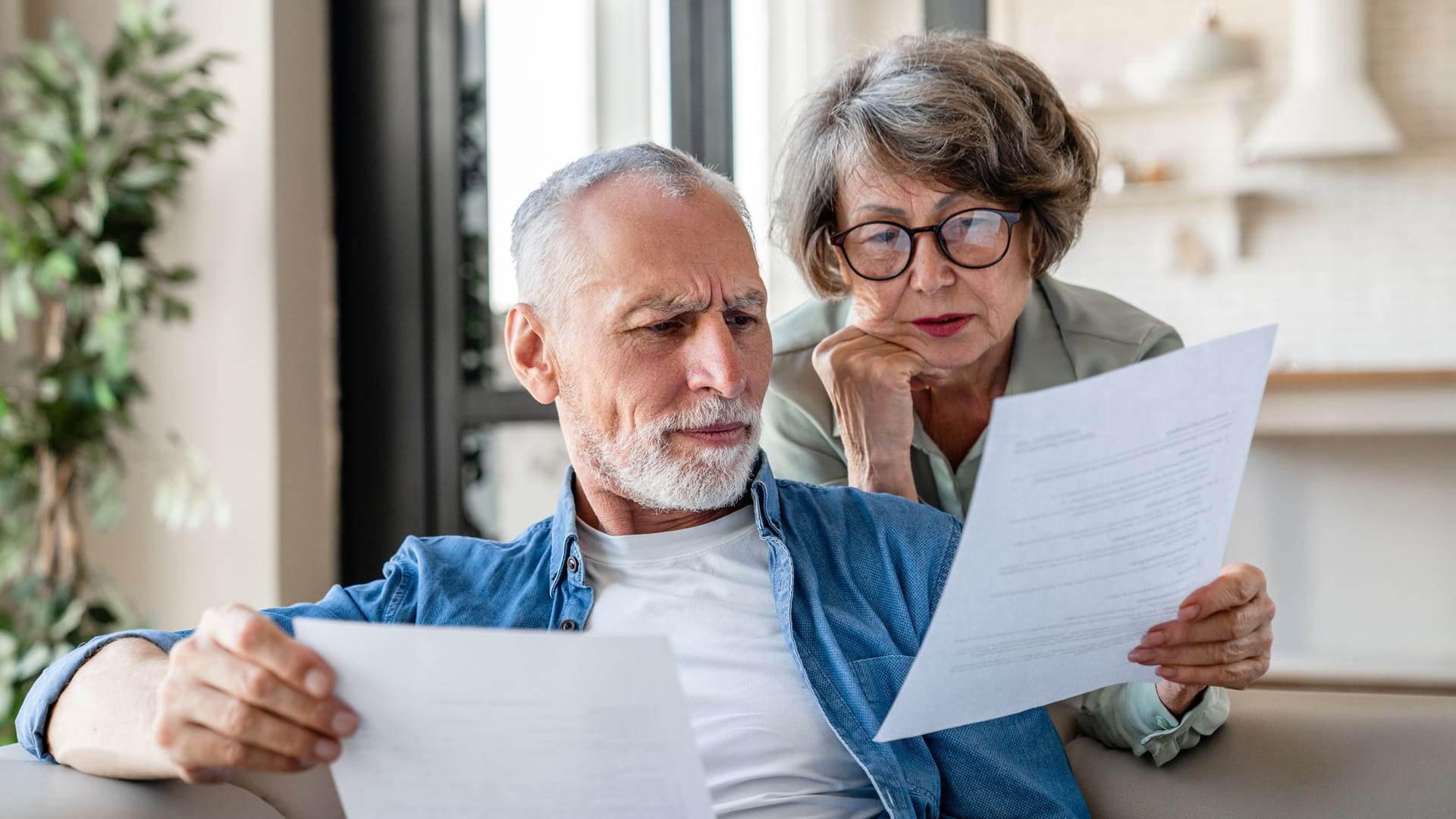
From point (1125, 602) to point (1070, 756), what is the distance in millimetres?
424

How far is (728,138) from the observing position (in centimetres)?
319

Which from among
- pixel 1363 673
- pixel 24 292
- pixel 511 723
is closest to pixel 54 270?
pixel 24 292

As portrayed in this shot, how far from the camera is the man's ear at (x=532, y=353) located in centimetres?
139

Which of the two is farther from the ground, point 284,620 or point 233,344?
point 233,344

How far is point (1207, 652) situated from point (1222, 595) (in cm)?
6

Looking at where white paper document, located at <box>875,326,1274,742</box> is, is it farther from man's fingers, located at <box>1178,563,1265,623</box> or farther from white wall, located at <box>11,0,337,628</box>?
white wall, located at <box>11,0,337,628</box>

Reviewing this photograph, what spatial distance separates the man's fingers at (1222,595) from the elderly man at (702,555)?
256 mm

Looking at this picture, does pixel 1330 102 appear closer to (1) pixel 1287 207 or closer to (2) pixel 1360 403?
(1) pixel 1287 207

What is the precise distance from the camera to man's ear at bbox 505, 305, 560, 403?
54.7 inches

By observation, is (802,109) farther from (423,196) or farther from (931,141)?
(423,196)

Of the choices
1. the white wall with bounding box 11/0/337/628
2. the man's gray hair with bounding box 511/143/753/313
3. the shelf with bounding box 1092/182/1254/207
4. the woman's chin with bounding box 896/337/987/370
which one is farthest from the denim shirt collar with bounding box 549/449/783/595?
the shelf with bounding box 1092/182/1254/207

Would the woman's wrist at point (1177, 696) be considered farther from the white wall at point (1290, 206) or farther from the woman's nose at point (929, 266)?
the white wall at point (1290, 206)

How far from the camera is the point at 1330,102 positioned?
5.10 meters

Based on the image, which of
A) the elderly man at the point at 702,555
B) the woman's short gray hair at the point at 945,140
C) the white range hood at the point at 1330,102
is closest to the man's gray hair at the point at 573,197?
the elderly man at the point at 702,555
